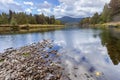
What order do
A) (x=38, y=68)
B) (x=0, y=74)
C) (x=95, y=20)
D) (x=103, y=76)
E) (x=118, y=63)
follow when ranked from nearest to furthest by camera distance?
(x=103, y=76), (x=0, y=74), (x=38, y=68), (x=118, y=63), (x=95, y=20)

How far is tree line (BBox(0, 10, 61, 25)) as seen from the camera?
12850 cm

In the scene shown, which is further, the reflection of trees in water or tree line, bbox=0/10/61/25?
tree line, bbox=0/10/61/25

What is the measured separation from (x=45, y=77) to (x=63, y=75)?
5.24 feet

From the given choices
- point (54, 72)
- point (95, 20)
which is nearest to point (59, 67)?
point (54, 72)

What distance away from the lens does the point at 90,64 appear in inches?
684

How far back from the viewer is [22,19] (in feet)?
463

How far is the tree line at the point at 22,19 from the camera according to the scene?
128 meters

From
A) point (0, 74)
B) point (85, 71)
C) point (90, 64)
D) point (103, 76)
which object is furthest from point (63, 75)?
point (0, 74)

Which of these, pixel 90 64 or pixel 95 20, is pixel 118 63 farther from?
pixel 95 20

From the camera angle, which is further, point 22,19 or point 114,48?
point 22,19

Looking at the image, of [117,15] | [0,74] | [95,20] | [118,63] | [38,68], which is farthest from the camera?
[95,20]

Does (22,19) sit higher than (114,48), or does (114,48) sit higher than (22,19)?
(22,19)

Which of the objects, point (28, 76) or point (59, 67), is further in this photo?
point (59, 67)

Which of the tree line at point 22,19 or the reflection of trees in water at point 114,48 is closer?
the reflection of trees in water at point 114,48
